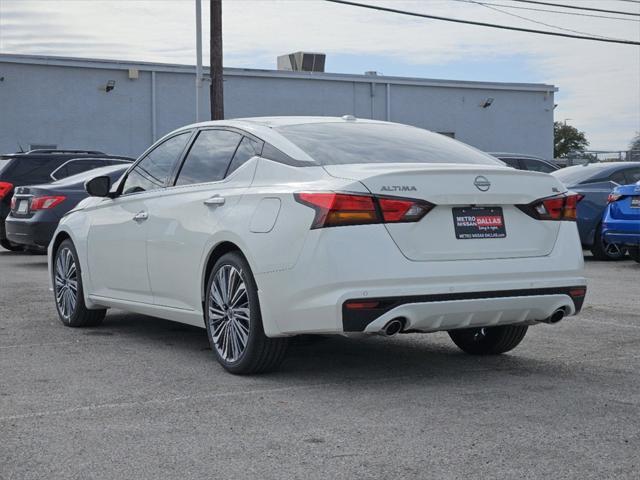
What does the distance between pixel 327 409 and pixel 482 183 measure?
1.64 meters

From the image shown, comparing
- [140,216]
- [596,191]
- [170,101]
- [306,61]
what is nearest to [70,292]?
[140,216]

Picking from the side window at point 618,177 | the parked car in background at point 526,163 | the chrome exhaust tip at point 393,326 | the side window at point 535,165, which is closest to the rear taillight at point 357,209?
the chrome exhaust tip at point 393,326

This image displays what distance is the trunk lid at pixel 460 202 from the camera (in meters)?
6.38

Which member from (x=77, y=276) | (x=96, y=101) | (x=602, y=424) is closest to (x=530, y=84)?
(x=96, y=101)

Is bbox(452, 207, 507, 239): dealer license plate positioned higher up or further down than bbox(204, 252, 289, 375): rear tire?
higher up

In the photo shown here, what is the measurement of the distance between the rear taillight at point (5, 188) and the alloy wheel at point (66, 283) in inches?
358

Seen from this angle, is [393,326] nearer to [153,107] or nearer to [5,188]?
[5,188]

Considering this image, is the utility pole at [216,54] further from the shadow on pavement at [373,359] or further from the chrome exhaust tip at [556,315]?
the chrome exhaust tip at [556,315]

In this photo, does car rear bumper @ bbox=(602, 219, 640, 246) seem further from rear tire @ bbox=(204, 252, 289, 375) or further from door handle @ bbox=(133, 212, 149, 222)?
rear tire @ bbox=(204, 252, 289, 375)

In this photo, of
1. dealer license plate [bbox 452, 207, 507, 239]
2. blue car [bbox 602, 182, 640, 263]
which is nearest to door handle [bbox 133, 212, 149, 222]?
dealer license plate [bbox 452, 207, 507, 239]

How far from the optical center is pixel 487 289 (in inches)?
255

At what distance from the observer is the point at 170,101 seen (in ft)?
126

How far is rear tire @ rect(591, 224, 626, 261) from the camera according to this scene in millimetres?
16609

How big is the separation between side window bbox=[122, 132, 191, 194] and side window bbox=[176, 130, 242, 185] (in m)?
0.21
